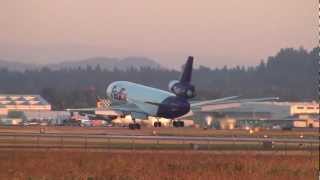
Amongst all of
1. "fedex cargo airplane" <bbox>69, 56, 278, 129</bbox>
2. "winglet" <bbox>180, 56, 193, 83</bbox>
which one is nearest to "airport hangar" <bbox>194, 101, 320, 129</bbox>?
"fedex cargo airplane" <bbox>69, 56, 278, 129</bbox>

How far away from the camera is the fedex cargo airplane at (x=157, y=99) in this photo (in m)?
113

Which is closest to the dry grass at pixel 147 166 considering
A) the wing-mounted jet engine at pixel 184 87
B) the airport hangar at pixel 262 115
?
the wing-mounted jet engine at pixel 184 87

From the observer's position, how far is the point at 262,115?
180000mm

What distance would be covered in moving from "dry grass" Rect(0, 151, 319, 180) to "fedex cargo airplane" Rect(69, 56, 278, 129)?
5272cm

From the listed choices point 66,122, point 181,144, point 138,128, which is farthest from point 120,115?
point 181,144

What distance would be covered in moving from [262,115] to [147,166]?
13305cm

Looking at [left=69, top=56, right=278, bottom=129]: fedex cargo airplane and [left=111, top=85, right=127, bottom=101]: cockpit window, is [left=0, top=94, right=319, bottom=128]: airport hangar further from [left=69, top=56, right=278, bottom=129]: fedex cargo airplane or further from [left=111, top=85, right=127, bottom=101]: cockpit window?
[left=69, top=56, right=278, bottom=129]: fedex cargo airplane

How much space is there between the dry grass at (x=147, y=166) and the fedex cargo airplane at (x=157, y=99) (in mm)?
52721

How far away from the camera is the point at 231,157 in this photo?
58.3 m

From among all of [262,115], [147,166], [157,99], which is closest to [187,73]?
[157,99]

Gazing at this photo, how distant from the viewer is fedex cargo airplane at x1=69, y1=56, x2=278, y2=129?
371ft

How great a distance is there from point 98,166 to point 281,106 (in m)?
139

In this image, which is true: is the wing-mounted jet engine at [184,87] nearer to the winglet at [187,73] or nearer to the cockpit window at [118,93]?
the winglet at [187,73]

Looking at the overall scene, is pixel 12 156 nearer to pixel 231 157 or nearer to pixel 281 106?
pixel 231 157
